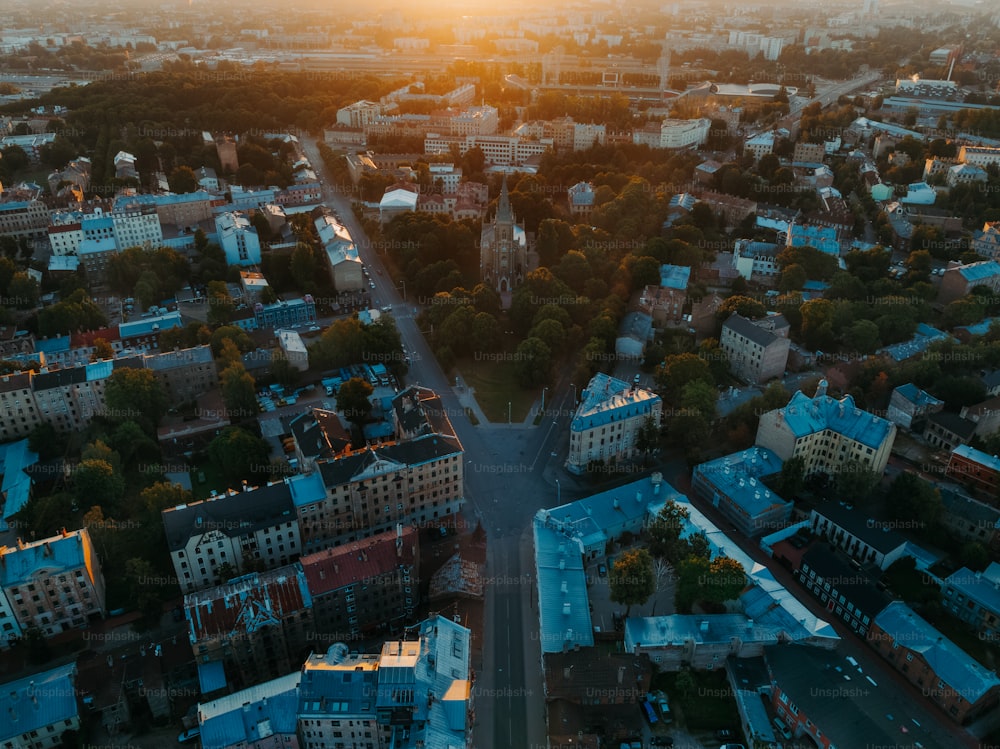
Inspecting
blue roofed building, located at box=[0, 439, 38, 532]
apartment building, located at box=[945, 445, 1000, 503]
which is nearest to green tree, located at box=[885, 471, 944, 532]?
apartment building, located at box=[945, 445, 1000, 503]

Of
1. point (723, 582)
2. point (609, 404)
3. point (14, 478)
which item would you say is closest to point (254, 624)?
point (723, 582)

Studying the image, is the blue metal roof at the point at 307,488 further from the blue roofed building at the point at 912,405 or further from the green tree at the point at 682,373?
the blue roofed building at the point at 912,405

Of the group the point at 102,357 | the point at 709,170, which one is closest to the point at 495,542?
the point at 102,357

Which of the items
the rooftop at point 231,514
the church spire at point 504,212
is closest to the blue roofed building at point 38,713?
the rooftop at point 231,514

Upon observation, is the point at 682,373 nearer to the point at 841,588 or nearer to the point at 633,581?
the point at 841,588

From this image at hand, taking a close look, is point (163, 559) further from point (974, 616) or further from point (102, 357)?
point (974, 616)
